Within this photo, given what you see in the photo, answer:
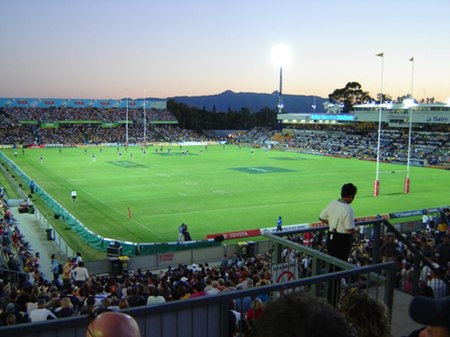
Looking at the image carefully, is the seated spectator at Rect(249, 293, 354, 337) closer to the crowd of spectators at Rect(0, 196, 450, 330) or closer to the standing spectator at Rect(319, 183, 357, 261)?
the crowd of spectators at Rect(0, 196, 450, 330)

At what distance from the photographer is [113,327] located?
2088mm

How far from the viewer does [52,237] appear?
2272 centimetres

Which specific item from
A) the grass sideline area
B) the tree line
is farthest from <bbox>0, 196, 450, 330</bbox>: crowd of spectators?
the tree line

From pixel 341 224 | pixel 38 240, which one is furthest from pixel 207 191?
pixel 341 224

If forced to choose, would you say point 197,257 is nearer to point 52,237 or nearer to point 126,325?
point 52,237

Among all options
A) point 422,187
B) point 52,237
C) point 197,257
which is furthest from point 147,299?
point 422,187

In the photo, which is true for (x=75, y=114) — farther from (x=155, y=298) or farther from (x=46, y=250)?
(x=155, y=298)

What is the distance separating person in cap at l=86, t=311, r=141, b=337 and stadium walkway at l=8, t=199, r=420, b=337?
452 cm

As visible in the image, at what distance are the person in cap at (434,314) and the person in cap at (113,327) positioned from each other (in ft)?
4.18

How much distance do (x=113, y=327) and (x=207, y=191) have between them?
35.0 m

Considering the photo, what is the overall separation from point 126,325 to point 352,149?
255ft

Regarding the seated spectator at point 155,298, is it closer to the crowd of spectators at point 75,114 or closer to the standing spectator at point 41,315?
the standing spectator at point 41,315

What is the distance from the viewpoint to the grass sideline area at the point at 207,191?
27.1 meters

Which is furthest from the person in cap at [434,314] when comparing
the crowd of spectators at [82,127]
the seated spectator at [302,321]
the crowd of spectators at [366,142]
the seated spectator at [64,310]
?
the crowd of spectators at [82,127]
